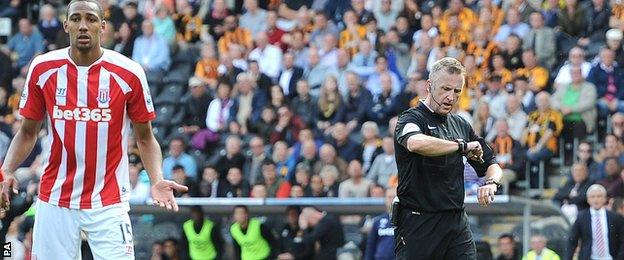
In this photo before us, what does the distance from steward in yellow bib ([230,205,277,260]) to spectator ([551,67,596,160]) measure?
4195 mm

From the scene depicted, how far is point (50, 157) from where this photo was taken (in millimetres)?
9023

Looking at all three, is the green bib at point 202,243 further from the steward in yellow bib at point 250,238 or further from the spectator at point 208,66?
the spectator at point 208,66

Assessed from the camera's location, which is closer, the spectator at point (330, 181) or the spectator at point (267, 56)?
the spectator at point (330, 181)

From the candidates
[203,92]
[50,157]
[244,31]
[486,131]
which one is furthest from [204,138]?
[50,157]

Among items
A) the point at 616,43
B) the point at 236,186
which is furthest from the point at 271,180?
the point at 616,43

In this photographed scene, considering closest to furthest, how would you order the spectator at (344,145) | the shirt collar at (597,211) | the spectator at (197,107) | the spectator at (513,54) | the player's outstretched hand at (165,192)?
the player's outstretched hand at (165,192), the shirt collar at (597,211), the spectator at (344,145), the spectator at (513,54), the spectator at (197,107)

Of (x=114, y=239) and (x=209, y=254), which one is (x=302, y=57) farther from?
(x=114, y=239)

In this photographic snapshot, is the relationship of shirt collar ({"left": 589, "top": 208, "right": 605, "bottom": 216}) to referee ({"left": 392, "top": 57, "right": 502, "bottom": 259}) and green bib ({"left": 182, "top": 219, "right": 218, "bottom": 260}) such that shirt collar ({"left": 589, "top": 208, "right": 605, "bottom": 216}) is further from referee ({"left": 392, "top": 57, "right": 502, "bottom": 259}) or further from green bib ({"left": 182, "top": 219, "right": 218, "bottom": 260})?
referee ({"left": 392, "top": 57, "right": 502, "bottom": 259})

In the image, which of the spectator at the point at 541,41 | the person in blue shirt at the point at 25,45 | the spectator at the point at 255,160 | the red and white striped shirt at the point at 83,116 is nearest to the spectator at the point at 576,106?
the spectator at the point at 541,41

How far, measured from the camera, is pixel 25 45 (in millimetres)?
25281

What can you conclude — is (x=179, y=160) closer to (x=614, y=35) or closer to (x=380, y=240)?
(x=380, y=240)

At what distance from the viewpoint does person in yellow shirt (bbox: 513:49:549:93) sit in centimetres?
1966

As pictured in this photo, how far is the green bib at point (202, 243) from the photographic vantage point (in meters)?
17.8

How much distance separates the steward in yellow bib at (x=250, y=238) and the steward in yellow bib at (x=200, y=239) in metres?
0.28
